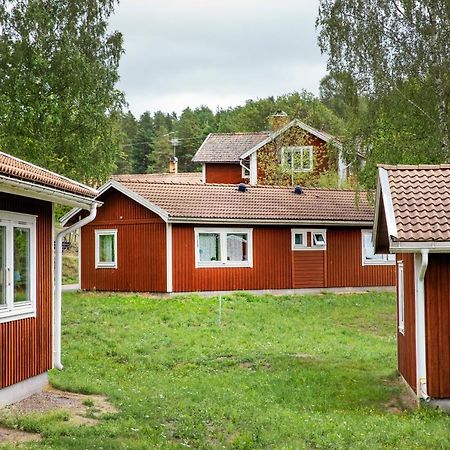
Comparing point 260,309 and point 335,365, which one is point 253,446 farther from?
point 260,309

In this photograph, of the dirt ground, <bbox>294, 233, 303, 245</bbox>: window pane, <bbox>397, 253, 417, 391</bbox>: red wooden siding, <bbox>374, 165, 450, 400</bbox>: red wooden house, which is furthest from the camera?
<bbox>294, 233, 303, 245</bbox>: window pane

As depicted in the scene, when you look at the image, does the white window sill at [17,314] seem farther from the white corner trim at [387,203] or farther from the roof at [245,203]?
the roof at [245,203]

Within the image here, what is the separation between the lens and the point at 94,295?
2433 cm

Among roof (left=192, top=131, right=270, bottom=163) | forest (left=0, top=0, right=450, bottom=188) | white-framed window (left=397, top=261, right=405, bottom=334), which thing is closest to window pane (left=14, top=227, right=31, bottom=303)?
white-framed window (left=397, top=261, right=405, bottom=334)

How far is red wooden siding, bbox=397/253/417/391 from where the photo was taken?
1098cm

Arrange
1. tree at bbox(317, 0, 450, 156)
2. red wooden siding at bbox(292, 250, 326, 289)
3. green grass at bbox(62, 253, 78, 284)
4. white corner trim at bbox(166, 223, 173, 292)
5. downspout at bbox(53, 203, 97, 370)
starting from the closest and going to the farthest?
1. downspout at bbox(53, 203, 97, 370)
2. tree at bbox(317, 0, 450, 156)
3. white corner trim at bbox(166, 223, 173, 292)
4. red wooden siding at bbox(292, 250, 326, 289)
5. green grass at bbox(62, 253, 78, 284)

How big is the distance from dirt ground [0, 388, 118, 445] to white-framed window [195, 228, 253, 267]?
44.2ft

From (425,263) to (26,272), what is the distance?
5.19 meters

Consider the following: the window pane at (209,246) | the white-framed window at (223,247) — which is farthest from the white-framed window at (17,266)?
the window pane at (209,246)

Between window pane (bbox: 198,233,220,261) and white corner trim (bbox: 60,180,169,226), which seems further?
window pane (bbox: 198,233,220,261)

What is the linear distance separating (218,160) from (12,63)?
22297 millimetres

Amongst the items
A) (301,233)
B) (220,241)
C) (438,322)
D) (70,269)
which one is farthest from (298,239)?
(438,322)

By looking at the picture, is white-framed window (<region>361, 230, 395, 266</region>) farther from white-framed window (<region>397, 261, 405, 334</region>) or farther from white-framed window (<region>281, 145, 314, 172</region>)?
white-framed window (<region>397, 261, 405, 334</region>)

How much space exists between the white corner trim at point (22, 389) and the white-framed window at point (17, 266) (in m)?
0.87
